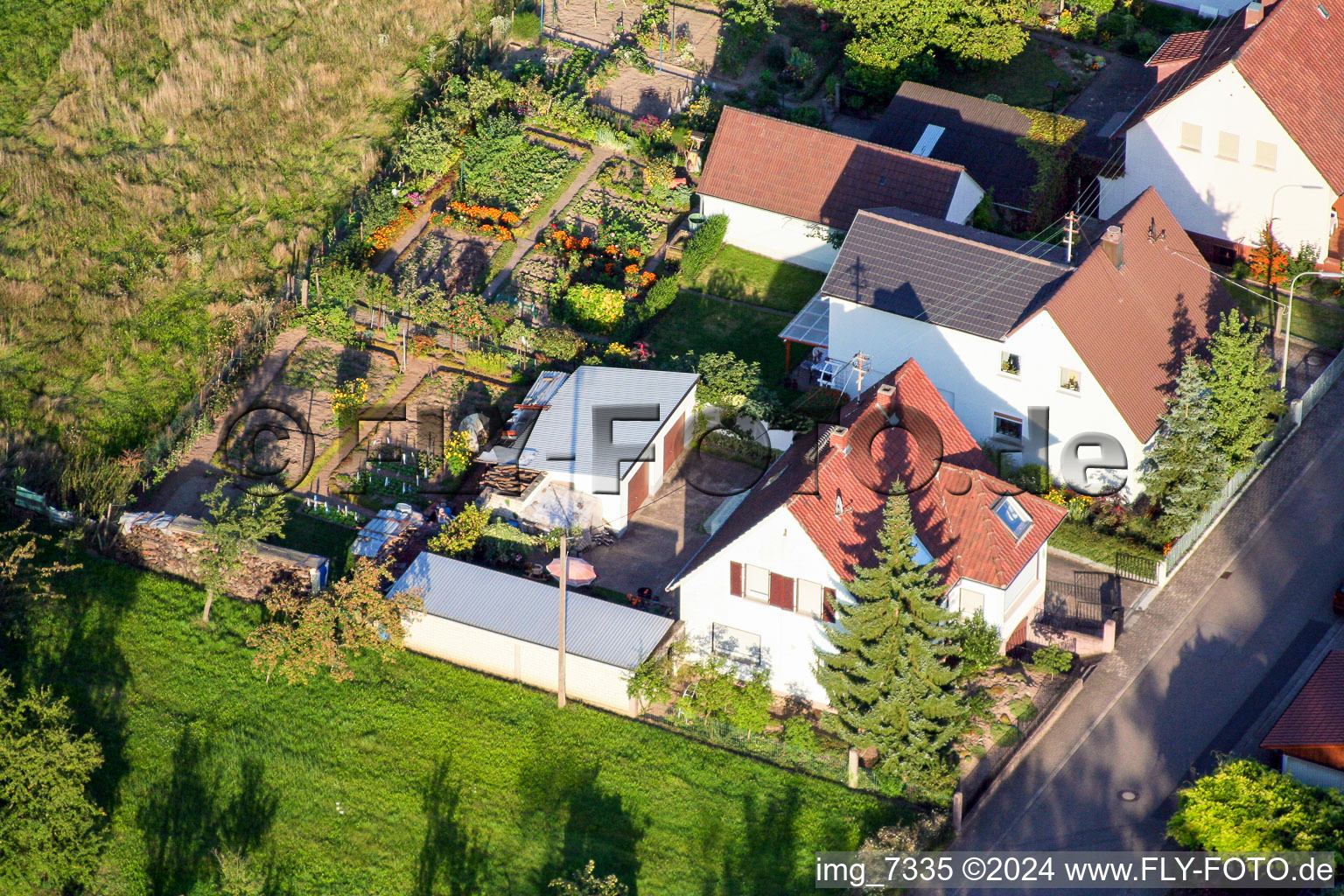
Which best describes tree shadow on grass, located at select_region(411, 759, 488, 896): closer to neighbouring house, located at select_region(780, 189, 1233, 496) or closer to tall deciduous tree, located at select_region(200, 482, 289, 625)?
tall deciduous tree, located at select_region(200, 482, 289, 625)

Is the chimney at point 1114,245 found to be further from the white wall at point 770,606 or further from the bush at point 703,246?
the white wall at point 770,606

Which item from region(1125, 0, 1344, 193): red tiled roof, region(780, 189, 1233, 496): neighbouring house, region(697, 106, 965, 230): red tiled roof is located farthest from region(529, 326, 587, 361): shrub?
region(1125, 0, 1344, 193): red tiled roof

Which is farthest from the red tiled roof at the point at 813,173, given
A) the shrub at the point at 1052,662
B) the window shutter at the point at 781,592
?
the window shutter at the point at 781,592

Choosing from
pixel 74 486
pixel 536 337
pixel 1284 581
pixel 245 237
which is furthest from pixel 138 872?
pixel 1284 581

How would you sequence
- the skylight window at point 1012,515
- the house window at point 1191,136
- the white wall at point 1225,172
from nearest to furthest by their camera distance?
the skylight window at point 1012,515 → the white wall at point 1225,172 → the house window at point 1191,136

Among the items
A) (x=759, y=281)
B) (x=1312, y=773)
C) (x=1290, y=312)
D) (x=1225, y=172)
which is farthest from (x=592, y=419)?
(x=1225, y=172)

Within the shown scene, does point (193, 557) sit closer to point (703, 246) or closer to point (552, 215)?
point (552, 215)
